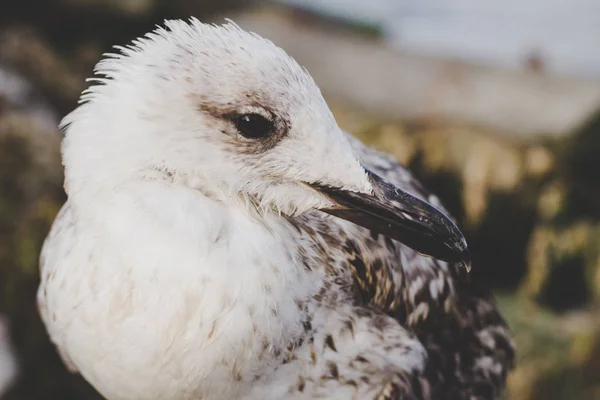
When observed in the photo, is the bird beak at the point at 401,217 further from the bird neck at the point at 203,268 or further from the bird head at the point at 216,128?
the bird neck at the point at 203,268

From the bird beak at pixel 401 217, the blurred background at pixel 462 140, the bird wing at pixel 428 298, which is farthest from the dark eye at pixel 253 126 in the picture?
the blurred background at pixel 462 140

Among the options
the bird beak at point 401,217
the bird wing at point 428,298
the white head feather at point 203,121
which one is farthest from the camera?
the bird wing at point 428,298

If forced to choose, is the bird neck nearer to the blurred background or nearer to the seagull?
the seagull

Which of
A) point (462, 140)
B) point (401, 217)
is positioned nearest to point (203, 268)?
point (401, 217)

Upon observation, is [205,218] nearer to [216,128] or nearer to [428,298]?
[216,128]

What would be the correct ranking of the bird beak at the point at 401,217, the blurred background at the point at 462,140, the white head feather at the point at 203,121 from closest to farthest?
the white head feather at the point at 203,121 < the bird beak at the point at 401,217 < the blurred background at the point at 462,140

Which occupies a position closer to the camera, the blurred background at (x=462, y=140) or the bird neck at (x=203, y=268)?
the bird neck at (x=203, y=268)

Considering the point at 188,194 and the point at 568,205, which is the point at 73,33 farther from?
the point at 188,194

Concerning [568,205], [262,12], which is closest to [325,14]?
[262,12]
